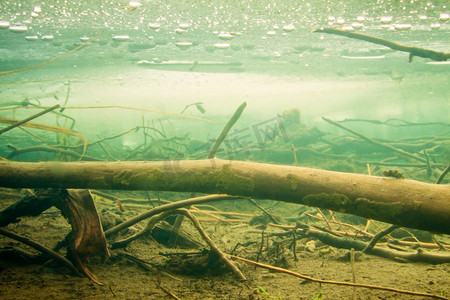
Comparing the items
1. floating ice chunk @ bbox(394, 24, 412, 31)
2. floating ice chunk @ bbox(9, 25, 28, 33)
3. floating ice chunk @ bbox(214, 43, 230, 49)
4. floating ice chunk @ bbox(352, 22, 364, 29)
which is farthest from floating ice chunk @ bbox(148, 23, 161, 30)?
floating ice chunk @ bbox(394, 24, 412, 31)

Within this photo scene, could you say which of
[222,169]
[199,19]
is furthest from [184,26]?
[222,169]

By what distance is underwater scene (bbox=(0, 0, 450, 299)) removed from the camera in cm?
164

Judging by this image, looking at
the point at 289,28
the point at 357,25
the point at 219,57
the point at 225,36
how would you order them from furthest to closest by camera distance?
the point at 219,57
the point at 225,36
the point at 289,28
the point at 357,25

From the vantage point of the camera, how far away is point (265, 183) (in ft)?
5.45

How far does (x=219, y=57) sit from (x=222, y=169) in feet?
41.4

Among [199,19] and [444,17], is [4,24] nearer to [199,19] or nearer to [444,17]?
[199,19]

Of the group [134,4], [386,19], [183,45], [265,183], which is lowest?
[265,183]

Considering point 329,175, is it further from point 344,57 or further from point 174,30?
point 344,57

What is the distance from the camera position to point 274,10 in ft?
Answer: 26.1

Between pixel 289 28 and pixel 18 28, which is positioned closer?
pixel 18 28

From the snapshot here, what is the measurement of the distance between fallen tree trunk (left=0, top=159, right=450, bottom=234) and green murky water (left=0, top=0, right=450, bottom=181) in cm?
49

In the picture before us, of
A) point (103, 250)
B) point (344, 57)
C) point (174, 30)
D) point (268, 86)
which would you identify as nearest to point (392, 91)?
point (268, 86)

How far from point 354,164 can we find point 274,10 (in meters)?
5.68

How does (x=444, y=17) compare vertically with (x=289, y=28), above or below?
above
